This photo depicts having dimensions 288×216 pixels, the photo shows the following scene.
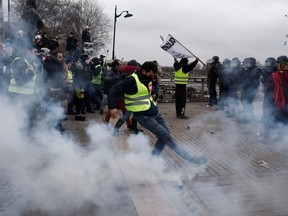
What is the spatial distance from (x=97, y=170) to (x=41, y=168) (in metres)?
0.89

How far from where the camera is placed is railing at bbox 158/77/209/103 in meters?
14.7

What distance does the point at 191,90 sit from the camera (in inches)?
603

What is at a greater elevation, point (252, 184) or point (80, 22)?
point (80, 22)

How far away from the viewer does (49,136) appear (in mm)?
6621

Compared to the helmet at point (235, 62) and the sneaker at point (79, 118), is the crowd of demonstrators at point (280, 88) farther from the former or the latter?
the sneaker at point (79, 118)

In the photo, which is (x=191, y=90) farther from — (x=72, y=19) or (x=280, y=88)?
(x=72, y=19)

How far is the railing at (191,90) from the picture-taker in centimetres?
1471

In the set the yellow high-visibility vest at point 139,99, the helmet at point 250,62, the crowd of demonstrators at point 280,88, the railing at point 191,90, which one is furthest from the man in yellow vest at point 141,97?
the railing at point 191,90

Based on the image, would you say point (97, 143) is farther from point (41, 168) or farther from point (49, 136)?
point (41, 168)

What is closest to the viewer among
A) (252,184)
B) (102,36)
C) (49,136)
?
(252,184)

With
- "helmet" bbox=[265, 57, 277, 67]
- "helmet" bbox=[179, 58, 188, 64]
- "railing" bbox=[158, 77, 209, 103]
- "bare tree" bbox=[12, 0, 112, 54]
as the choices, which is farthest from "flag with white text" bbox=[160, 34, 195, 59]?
"bare tree" bbox=[12, 0, 112, 54]

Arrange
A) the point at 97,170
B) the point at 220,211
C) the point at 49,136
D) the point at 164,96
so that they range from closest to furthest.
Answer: the point at 220,211, the point at 97,170, the point at 49,136, the point at 164,96

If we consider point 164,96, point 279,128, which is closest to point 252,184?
point 279,128

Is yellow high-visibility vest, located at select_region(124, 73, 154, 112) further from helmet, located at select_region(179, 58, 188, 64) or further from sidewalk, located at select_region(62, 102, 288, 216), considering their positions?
helmet, located at select_region(179, 58, 188, 64)
